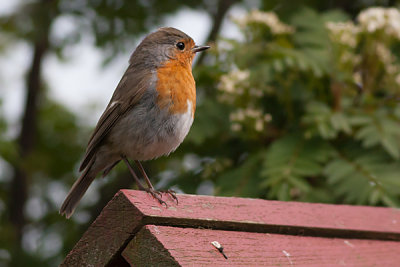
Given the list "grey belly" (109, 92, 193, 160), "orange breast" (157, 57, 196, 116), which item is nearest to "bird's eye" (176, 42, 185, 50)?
"orange breast" (157, 57, 196, 116)

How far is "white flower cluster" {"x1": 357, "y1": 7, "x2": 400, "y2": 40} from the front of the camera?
12.2 ft

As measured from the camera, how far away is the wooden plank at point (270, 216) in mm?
2207

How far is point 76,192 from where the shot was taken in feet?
10.9

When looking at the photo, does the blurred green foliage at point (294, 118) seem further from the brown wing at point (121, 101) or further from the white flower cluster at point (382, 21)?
the brown wing at point (121, 101)

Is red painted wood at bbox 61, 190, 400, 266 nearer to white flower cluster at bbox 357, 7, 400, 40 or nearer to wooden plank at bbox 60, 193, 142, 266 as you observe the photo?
wooden plank at bbox 60, 193, 142, 266

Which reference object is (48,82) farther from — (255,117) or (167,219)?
(167,219)

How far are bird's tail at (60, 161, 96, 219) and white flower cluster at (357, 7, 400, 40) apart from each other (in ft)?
6.42

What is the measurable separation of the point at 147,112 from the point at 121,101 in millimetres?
213

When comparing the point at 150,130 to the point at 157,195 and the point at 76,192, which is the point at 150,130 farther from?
the point at 157,195

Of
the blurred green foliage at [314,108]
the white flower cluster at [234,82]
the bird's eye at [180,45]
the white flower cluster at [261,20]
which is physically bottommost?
the blurred green foliage at [314,108]

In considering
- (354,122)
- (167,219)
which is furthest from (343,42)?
(167,219)

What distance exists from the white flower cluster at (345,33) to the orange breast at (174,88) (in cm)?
111

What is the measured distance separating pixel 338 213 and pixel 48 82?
466cm

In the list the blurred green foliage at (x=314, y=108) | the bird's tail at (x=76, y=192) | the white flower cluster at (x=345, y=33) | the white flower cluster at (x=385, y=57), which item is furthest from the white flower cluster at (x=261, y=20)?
the bird's tail at (x=76, y=192)
